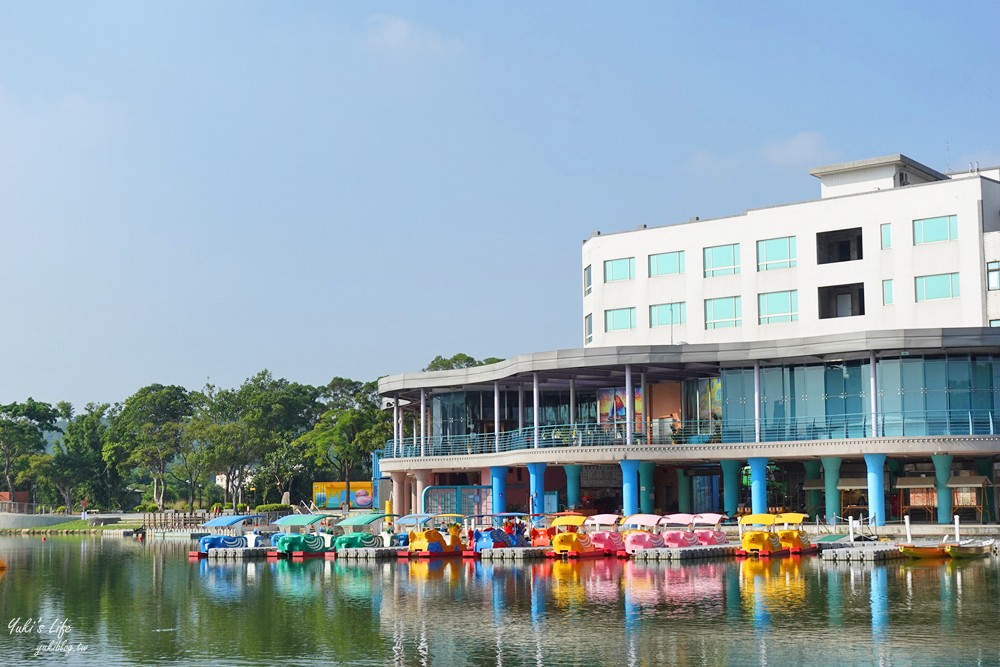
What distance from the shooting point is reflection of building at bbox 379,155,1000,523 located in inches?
2490

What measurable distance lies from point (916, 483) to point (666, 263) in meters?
22.5

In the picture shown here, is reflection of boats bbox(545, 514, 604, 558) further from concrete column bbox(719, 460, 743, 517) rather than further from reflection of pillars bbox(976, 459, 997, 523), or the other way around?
reflection of pillars bbox(976, 459, 997, 523)

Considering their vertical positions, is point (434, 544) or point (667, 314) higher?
point (667, 314)

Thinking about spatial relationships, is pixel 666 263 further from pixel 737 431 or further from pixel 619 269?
pixel 737 431

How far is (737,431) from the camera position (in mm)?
68125

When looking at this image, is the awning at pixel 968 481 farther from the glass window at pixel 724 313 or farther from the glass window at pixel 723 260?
the glass window at pixel 723 260

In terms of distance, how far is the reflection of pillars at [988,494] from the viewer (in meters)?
65.8

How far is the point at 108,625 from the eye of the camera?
34500 mm

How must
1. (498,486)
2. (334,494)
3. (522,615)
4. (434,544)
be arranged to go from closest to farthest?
(522,615) < (434,544) < (498,486) < (334,494)

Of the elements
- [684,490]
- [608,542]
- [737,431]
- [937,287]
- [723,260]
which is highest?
[723,260]

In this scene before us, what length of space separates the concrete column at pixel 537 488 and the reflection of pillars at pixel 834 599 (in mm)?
26555

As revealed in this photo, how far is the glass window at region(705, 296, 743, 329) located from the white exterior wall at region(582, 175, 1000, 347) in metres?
0.31

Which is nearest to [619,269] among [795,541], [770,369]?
[770,369]

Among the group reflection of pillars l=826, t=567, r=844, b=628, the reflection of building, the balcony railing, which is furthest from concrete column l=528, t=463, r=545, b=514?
reflection of pillars l=826, t=567, r=844, b=628
